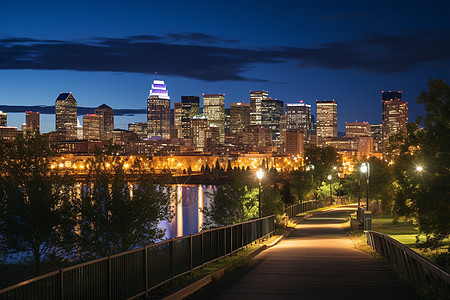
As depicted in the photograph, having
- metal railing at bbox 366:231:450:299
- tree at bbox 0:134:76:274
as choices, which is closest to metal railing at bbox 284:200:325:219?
tree at bbox 0:134:76:274

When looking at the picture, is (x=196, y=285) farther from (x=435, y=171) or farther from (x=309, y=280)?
(x=435, y=171)

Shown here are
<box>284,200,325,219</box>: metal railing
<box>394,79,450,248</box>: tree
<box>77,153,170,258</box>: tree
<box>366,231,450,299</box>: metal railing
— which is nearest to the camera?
<box>366,231,450,299</box>: metal railing

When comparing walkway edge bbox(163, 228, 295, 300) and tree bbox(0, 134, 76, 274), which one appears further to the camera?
tree bbox(0, 134, 76, 274)

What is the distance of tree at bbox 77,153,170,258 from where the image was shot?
30719mm

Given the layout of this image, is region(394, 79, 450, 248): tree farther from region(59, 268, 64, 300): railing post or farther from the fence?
region(59, 268, 64, 300): railing post

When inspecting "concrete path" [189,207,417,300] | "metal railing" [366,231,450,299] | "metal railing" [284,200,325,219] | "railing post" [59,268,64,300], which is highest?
"railing post" [59,268,64,300]

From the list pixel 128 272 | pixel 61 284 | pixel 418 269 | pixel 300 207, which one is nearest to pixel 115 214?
pixel 128 272

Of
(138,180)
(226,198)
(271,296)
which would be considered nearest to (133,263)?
(271,296)

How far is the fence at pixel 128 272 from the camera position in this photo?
9125 millimetres

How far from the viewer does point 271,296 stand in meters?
12.9

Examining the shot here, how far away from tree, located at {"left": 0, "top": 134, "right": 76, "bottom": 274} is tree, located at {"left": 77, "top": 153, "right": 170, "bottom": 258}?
50.1 inches

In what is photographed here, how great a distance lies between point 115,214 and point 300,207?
131ft

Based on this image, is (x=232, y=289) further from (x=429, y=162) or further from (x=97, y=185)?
(x=97, y=185)

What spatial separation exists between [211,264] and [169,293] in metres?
6.08
